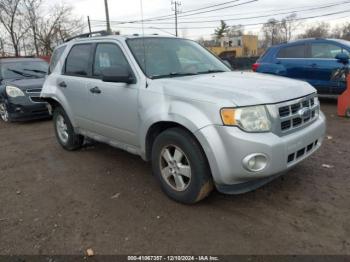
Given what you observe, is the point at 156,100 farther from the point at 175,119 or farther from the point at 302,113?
the point at 302,113

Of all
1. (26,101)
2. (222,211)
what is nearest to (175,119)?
(222,211)

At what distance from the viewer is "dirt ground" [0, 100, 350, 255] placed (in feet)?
9.77

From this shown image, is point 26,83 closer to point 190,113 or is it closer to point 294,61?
point 190,113

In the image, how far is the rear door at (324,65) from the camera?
846 centimetres

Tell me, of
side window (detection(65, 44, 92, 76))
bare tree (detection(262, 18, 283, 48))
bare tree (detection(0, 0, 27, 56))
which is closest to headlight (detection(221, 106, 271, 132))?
side window (detection(65, 44, 92, 76))

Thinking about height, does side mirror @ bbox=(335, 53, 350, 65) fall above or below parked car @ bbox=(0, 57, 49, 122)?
above

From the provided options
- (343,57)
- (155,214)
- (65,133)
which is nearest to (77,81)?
(65,133)

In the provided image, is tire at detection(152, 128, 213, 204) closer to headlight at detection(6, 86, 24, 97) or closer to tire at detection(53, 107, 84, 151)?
tire at detection(53, 107, 84, 151)

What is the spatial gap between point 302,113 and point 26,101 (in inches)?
284

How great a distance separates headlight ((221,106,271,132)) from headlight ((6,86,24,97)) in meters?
7.04

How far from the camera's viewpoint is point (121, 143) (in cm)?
439

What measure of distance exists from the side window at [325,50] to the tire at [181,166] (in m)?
6.63

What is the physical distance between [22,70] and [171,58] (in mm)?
7009

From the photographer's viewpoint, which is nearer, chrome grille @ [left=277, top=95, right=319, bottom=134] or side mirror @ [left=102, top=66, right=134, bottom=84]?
chrome grille @ [left=277, top=95, right=319, bottom=134]
